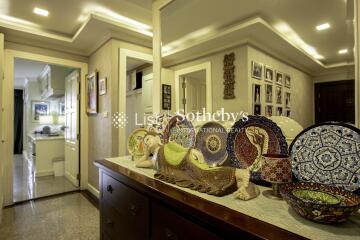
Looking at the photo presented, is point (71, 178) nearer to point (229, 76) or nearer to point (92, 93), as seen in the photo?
point (92, 93)

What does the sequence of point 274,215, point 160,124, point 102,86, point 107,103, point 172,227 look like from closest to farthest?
1. point 274,215
2. point 172,227
3. point 160,124
4. point 107,103
5. point 102,86

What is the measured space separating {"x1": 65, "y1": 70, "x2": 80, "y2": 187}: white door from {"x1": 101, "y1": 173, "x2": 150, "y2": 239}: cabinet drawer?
2.40 metres

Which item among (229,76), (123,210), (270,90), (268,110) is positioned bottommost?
(123,210)

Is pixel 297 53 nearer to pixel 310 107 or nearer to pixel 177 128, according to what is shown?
pixel 310 107

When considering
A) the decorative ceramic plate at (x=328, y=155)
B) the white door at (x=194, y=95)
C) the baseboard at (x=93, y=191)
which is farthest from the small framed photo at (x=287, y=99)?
the baseboard at (x=93, y=191)

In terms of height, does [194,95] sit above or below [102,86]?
below

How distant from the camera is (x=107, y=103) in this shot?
272cm

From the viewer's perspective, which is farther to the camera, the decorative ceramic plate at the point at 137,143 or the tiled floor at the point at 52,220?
the tiled floor at the point at 52,220

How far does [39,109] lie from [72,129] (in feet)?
11.2

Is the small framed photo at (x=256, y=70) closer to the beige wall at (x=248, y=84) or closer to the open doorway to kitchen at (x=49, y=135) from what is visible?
the beige wall at (x=248, y=84)

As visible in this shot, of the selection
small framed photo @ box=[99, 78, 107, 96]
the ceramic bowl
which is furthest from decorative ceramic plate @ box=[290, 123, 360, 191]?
small framed photo @ box=[99, 78, 107, 96]

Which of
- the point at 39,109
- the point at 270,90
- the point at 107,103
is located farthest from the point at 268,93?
the point at 39,109

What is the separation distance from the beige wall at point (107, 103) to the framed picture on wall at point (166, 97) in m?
1.19

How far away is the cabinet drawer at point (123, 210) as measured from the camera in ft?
3.09
